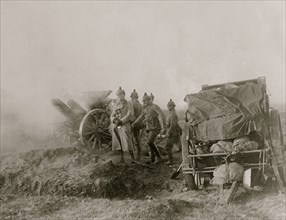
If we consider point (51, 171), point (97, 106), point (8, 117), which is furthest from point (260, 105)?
point (8, 117)

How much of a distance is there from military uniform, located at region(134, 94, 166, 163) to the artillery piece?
1.16m

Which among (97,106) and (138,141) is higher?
(97,106)

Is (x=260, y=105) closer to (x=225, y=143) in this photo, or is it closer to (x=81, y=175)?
(x=225, y=143)

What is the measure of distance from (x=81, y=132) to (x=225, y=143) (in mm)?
4400

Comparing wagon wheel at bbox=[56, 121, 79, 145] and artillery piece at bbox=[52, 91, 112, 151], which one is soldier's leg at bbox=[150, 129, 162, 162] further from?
wagon wheel at bbox=[56, 121, 79, 145]

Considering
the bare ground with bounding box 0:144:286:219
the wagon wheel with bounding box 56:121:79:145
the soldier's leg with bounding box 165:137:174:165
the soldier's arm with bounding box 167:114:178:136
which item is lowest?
the bare ground with bounding box 0:144:286:219

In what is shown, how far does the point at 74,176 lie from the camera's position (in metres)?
7.73

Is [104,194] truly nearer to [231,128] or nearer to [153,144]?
[231,128]

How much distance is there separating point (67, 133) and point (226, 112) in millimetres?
5800

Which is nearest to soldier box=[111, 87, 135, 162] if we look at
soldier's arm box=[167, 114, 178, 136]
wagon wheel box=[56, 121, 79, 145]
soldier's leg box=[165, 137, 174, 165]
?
soldier's leg box=[165, 137, 174, 165]

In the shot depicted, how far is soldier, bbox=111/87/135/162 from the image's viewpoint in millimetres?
9469

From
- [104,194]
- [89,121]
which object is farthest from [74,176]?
[89,121]

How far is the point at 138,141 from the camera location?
34.0 feet

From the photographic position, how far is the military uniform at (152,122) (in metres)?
9.91
